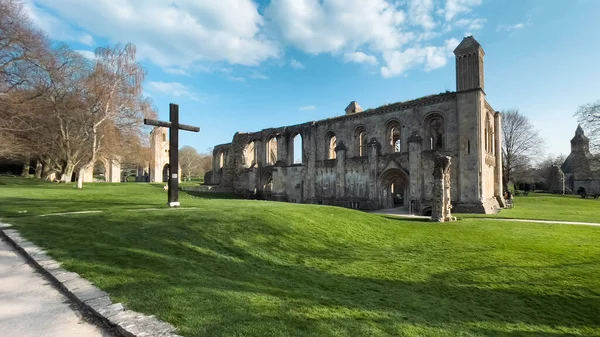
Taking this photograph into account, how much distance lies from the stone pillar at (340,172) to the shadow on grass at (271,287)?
19781mm

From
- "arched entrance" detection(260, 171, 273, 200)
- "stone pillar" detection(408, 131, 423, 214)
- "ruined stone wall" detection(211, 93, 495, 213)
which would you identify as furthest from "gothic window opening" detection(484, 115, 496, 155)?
"arched entrance" detection(260, 171, 273, 200)

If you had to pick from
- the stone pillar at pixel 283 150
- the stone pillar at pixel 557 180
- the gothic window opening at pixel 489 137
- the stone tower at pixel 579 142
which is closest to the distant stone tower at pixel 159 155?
the stone pillar at pixel 283 150

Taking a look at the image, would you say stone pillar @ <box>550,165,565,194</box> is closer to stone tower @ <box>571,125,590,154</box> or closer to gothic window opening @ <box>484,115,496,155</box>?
stone tower @ <box>571,125,590,154</box>

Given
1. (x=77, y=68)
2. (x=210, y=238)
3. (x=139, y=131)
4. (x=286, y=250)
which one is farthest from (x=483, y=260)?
(x=77, y=68)

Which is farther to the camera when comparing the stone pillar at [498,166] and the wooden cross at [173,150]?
the stone pillar at [498,166]

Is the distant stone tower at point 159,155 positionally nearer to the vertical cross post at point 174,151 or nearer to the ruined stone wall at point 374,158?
the ruined stone wall at point 374,158

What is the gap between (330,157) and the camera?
31.0m

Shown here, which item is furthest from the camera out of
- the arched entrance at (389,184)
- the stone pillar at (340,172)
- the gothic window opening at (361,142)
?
the gothic window opening at (361,142)

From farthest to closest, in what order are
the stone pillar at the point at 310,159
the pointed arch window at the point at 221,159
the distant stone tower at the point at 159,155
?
1. the distant stone tower at the point at 159,155
2. the pointed arch window at the point at 221,159
3. the stone pillar at the point at 310,159

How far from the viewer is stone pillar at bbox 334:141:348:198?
92.8ft

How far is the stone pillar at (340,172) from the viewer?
1113 inches

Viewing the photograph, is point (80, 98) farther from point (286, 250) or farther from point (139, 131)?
point (286, 250)

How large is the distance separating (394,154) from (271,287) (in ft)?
72.1

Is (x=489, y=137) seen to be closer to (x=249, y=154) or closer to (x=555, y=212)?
(x=555, y=212)
